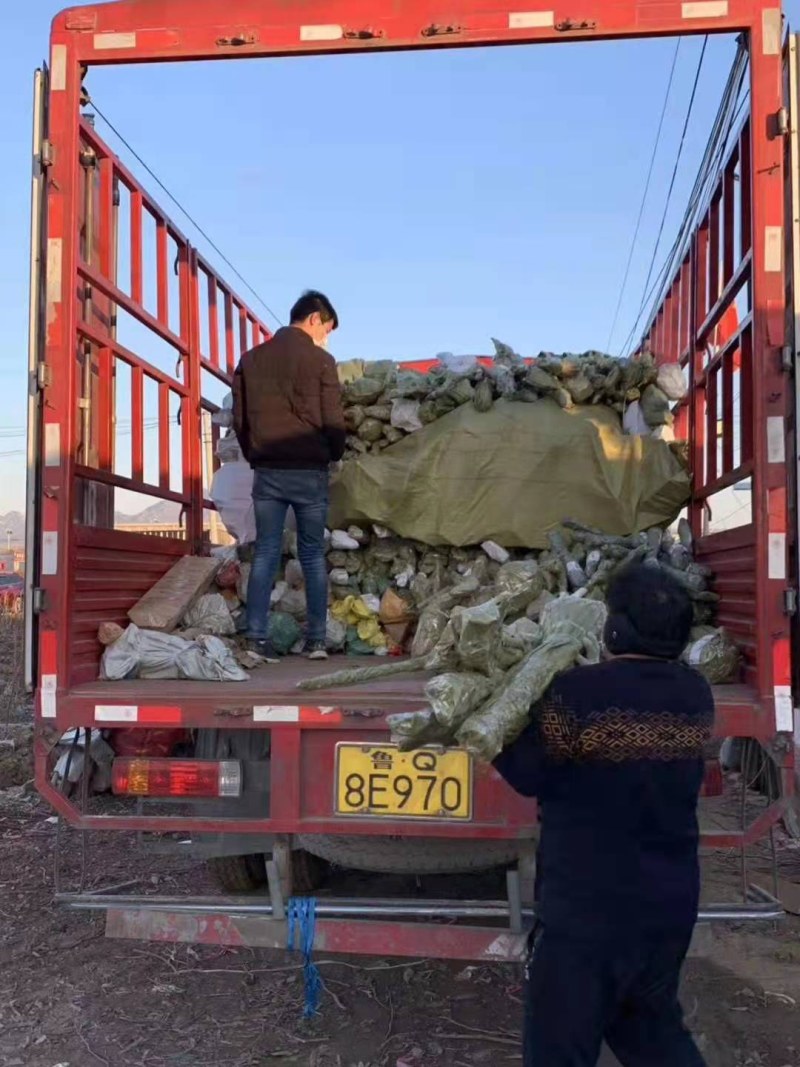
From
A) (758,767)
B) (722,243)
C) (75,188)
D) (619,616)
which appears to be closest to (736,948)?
(758,767)

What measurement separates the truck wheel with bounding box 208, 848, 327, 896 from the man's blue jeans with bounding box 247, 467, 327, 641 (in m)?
0.88

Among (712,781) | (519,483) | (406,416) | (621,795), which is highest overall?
(406,416)

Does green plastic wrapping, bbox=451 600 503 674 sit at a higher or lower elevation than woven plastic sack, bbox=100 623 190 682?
higher

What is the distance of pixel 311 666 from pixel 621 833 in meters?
1.94

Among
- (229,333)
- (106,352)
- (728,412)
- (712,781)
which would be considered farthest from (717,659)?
(229,333)

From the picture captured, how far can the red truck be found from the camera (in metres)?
2.92

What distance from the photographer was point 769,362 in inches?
117

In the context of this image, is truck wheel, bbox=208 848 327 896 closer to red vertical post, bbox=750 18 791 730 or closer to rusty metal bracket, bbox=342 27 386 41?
red vertical post, bbox=750 18 791 730

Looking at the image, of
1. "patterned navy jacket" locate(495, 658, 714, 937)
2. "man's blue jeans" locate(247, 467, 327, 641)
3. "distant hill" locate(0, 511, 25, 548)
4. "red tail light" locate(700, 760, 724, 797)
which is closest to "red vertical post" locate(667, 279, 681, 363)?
"man's blue jeans" locate(247, 467, 327, 641)

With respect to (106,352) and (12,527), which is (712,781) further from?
(12,527)

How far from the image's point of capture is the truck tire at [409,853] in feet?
10.4

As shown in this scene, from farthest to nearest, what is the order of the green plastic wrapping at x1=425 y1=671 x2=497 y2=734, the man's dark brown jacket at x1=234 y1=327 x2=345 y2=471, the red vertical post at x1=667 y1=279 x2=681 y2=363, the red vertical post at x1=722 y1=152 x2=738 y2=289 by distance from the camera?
the red vertical post at x1=667 y1=279 x2=681 y2=363 < the man's dark brown jacket at x1=234 y1=327 x2=345 y2=471 < the red vertical post at x1=722 y1=152 x2=738 y2=289 < the green plastic wrapping at x1=425 y1=671 x2=497 y2=734

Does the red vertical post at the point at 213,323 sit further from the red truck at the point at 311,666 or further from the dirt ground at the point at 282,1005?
the dirt ground at the point at 282,1005

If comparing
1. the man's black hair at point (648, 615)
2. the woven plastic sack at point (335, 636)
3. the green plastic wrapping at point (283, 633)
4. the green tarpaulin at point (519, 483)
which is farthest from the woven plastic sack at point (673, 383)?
the man's black hair at point (648, 615)
